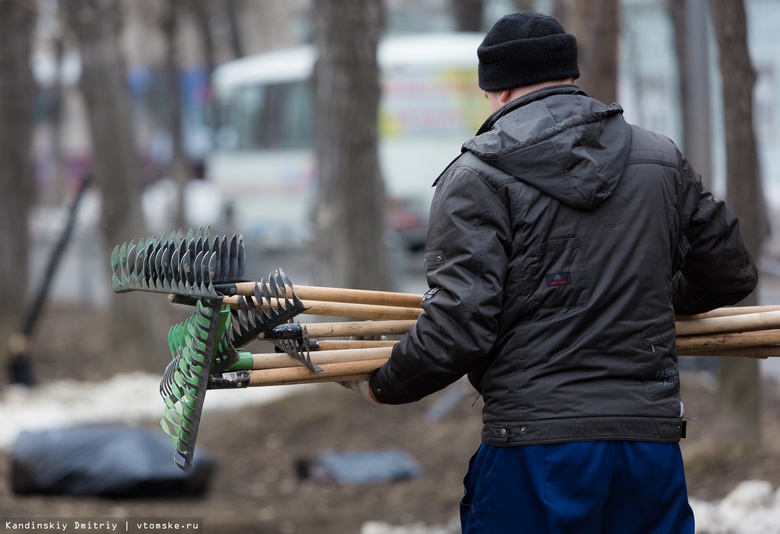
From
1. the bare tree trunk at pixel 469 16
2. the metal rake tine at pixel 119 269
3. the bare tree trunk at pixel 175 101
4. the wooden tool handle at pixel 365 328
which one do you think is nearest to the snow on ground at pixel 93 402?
the metal rake tine at pixel 119 269

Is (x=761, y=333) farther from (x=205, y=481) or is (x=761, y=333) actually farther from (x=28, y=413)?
(x=28, y=413)

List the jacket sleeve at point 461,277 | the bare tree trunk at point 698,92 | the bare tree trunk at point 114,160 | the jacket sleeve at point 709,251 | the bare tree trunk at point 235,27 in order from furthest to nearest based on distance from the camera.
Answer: the bare tree trunk at point 235,27 → the bare tree trunk at point 114,160 → the bare tree trunk at point 698,92 → the jacket sleeve at point 709,251 → the jacket sleeve at point 461,277

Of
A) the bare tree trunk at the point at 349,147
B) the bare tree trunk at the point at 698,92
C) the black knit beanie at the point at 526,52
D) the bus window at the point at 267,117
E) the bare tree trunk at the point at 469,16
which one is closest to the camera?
the black knit beanie at the point at 526,52

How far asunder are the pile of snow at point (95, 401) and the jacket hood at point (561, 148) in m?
6.12

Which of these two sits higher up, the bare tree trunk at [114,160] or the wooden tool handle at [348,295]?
the wooden tool handle at [348,295]

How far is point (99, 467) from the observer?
19.7ft

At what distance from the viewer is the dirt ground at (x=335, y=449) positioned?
5.66 metres

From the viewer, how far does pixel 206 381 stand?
2631mm

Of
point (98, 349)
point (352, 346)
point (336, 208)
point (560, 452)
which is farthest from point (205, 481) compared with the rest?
point (98, 349)

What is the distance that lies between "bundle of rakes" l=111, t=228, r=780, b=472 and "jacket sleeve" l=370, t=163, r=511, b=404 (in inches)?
11.4

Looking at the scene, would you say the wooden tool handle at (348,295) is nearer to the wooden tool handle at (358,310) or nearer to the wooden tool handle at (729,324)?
the wooden tool handle at (358,310)

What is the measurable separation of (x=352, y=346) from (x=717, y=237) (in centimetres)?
103

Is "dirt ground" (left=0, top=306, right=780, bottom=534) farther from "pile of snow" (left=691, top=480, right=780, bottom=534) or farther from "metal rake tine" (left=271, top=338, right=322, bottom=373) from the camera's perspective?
"metal rake tine" (left=271, top=338, right=322, bottom=373)

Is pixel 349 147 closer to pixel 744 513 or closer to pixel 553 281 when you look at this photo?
pixel 744 513
